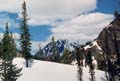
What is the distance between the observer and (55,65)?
10775cm

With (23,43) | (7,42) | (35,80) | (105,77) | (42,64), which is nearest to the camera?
(7,42)

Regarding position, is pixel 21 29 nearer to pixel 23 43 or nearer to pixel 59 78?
pixel 23 43

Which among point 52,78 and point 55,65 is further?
point 55,65

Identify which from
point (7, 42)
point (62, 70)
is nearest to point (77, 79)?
point (62, 70)

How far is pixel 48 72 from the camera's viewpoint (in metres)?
99.8

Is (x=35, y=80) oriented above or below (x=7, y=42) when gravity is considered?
below

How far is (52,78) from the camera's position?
3775 inches

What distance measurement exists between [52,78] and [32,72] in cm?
606

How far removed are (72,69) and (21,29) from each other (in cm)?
2371

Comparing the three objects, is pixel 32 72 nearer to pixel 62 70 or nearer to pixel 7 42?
pixel 62 70

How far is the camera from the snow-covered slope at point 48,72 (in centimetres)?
9294

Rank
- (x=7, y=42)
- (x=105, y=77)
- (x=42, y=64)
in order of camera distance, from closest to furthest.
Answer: (x=7, y=42) < (x=42, y=64) < (x=105, y=77)

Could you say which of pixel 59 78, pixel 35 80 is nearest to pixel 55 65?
pixel 59 78

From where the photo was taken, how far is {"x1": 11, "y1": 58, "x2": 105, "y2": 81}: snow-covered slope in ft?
305
